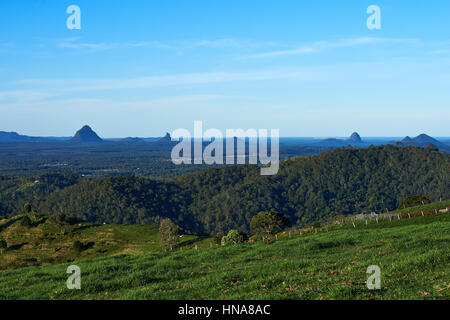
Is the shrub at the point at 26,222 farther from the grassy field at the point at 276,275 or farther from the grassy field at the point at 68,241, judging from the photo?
the grassy field at the point at 276,275

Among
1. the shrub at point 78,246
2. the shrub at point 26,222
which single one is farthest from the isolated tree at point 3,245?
the shrub at point 26,222

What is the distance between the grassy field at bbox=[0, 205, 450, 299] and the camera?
15602 mm

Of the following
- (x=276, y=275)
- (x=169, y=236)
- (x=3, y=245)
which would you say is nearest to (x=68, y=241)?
(x=3, y=245)

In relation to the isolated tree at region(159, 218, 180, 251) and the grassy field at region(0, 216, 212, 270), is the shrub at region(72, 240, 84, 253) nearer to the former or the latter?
the grassy field at region(0, 216, 212, 270)

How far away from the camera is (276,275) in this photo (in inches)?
774

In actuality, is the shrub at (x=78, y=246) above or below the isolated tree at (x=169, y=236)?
below

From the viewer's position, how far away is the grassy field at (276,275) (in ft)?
51.2

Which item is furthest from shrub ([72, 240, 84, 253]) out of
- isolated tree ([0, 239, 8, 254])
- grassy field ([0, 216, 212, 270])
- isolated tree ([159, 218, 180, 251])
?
isolated tree ([159, 218, 180, 251])

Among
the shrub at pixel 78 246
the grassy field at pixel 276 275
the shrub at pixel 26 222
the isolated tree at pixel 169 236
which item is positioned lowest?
A: the shrub at pixel 78 246

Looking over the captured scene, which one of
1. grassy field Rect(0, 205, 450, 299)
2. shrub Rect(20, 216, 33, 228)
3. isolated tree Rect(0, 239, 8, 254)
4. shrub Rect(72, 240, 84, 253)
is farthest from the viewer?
shrub Rect(20, 216, 33, 228)

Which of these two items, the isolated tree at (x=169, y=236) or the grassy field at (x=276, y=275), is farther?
the isolated tree at (x=169, y=236)

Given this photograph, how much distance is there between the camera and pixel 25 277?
25703mm

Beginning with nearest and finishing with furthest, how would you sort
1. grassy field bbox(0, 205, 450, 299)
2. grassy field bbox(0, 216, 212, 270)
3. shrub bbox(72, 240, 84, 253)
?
grassy field bbox(0, 205, 450, 299) → grassy field bbox(0, 216, 212, 270) → shrub bbox(72, 240, 84, 253)
